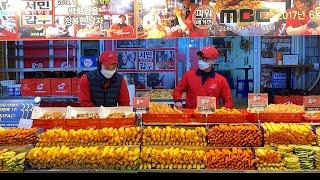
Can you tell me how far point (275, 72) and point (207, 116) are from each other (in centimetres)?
647

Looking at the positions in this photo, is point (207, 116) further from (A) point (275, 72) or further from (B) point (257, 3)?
(A) point (275, 72)

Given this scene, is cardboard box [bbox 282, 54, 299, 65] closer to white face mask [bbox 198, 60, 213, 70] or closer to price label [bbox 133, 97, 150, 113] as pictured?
white face mask [bbox 198, 60, 213, 70]

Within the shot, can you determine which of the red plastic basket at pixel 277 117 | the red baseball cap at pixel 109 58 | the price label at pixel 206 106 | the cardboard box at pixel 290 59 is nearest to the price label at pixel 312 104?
the red plastic basket at pixel 277 117

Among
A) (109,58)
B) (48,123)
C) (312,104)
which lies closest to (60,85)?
(109,58)

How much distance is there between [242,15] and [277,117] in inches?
55.9

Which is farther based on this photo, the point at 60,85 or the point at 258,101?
the point at 60,85

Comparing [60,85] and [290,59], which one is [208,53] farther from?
[290,59]

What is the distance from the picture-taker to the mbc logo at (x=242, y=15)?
6004 mm

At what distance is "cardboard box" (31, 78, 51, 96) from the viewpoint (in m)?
9.36

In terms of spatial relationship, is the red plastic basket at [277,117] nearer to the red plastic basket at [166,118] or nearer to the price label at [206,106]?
the price label at [206,106]

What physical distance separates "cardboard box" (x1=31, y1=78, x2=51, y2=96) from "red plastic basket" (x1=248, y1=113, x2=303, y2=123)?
5069mm

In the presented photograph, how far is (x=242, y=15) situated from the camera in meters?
6.02

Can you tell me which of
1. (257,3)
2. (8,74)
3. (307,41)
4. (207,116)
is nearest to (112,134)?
(207,116)

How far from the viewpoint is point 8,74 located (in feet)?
34.7
